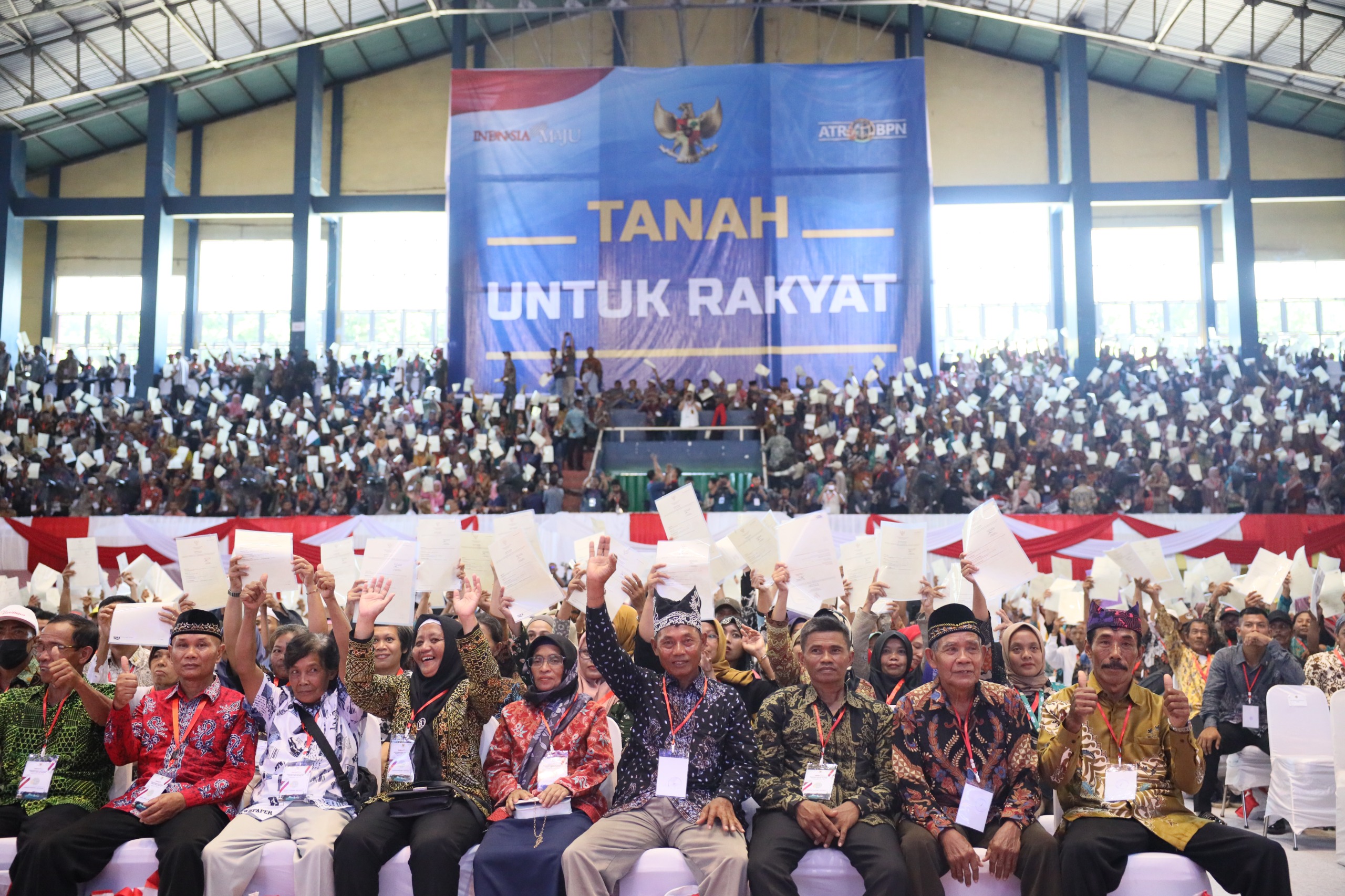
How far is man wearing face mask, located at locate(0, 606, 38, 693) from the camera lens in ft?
15.5

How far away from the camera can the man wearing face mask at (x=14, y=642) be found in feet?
15.5

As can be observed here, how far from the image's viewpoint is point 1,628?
4.78 m

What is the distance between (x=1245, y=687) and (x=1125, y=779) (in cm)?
320

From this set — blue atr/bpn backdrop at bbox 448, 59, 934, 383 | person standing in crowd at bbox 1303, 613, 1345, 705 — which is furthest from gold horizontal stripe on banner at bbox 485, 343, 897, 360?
person standing in crowd at bbox 1303, 613, 1345, 705

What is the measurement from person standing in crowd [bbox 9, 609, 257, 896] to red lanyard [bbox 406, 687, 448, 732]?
0.65 metres

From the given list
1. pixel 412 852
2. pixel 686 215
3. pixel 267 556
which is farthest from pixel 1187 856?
pixel 686 215

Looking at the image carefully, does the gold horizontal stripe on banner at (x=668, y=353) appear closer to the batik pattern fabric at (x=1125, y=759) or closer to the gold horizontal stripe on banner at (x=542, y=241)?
the gold horizontal stripe on banner at (x=542, y=241)

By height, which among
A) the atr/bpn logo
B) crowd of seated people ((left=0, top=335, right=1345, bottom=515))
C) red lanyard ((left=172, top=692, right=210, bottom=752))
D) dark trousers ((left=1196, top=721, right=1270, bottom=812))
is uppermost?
the atr/bpn logo

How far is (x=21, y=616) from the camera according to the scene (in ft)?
15.7

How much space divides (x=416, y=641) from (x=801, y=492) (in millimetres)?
10269

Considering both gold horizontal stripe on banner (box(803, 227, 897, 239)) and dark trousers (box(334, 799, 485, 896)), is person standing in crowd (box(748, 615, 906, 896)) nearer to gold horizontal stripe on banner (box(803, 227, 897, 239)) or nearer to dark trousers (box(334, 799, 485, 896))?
dark trousers (box(334, 799, 485, 896))

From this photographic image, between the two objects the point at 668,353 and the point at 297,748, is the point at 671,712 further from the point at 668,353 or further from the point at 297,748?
the point at 668,353

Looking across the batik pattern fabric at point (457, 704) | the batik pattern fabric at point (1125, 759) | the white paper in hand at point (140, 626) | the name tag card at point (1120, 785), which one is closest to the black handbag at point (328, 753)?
the batik pattern fabric at point (457, 704)

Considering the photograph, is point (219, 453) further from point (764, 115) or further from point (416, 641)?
point (416, 641)
